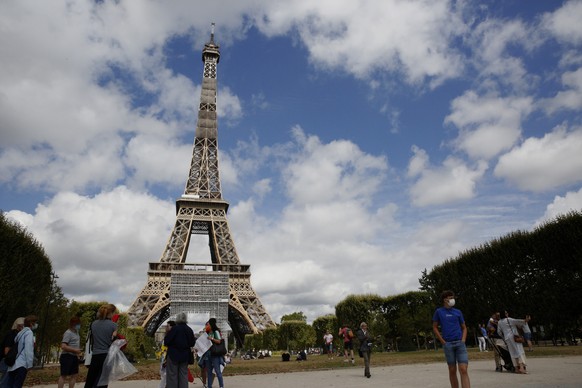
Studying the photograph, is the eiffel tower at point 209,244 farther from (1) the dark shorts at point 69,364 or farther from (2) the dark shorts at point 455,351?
(2) the dark shorts at point 455,351

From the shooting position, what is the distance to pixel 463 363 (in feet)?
21.0

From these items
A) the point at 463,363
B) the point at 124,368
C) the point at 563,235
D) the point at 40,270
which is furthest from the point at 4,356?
the point at 563,235

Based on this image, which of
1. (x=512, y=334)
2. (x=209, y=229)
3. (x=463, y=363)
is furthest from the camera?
(x=209, y=229)

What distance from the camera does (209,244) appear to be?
63.1 metres

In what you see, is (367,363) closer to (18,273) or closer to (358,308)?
(18,273)

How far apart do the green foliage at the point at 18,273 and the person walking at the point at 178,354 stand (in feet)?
37.1

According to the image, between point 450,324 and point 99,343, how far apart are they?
608 cm

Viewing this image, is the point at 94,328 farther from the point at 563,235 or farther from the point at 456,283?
the point at 456,283

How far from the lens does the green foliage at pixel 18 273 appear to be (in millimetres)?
15617

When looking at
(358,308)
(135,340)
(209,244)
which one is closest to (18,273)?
(135,340)

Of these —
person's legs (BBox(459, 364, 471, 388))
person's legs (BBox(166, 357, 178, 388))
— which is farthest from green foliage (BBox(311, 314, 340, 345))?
person's legs (BBox(459, 364, 471, 388))

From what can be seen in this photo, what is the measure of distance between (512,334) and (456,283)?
19983 mm

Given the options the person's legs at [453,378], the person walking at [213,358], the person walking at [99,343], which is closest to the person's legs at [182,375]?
the person walking at [99,343]

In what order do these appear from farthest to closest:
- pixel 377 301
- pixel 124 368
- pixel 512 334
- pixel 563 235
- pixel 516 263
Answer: pixel 377 301 → pixel 516 263 → pixel 563 235 → pixel 512 334 → pixel 124 368
